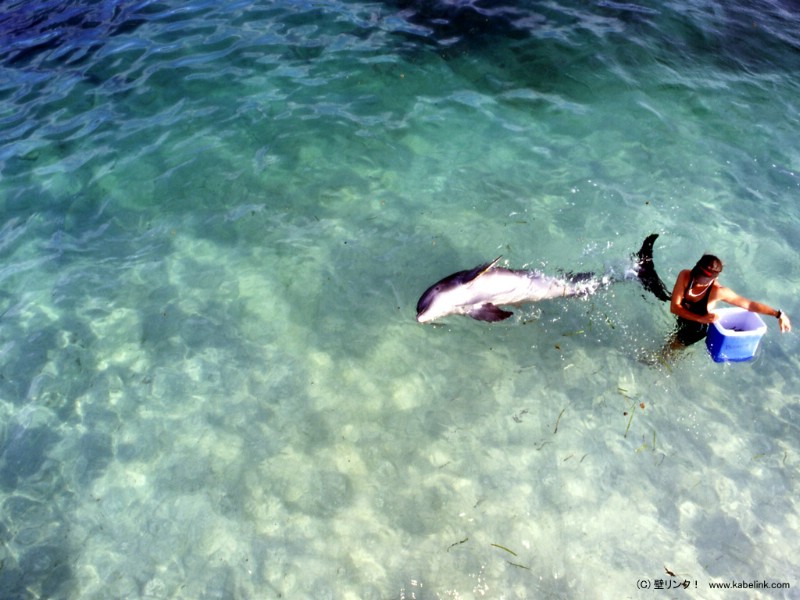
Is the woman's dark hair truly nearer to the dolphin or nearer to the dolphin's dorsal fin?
the dolphin

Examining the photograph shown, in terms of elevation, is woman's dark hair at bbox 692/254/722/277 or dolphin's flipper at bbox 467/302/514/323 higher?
woman's dark hair at bbox 692/254/722/277

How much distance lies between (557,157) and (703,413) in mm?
5359

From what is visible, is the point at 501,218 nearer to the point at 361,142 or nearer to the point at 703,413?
the point at 361,142

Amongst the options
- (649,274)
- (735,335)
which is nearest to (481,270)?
(649,274)

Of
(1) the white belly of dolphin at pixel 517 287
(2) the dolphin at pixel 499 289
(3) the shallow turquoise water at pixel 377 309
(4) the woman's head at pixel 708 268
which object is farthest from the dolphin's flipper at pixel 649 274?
(4) the woman's head at pixel 708 268

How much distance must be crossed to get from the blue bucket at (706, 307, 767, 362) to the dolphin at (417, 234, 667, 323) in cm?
118

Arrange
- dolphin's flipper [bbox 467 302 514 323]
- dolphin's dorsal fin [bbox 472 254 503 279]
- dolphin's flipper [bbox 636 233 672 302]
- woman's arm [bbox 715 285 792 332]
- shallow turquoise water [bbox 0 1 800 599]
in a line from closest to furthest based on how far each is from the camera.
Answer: shallow turquoise water [bbox 0 1 800 599], woman's arm [bbox 715 285 792 332], dolphin's dorsal fin [bbox 472 254 503 279], dolphin's flipper [bbox 467 302 514 323], dolphin's flipper [bbox 636 233 672 302]

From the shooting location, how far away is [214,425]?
275 inches

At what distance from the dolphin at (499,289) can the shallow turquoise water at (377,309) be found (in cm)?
27

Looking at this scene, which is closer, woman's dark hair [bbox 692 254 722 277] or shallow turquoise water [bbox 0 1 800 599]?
shallow turquoise water [bbox 0 1 800 599]

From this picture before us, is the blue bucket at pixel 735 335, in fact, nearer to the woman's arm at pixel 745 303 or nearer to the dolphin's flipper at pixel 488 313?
the woman's arm at pixel 745 303

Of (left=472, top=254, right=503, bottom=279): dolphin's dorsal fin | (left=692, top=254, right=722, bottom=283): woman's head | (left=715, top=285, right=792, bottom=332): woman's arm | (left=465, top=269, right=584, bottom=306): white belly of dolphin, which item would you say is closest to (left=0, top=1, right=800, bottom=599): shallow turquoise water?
(left=465, top=269, right=584, bottom=306): white belly of dolphin

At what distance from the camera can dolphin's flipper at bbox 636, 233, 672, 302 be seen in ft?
26.0

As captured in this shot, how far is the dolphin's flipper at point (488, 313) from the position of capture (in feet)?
25.1
